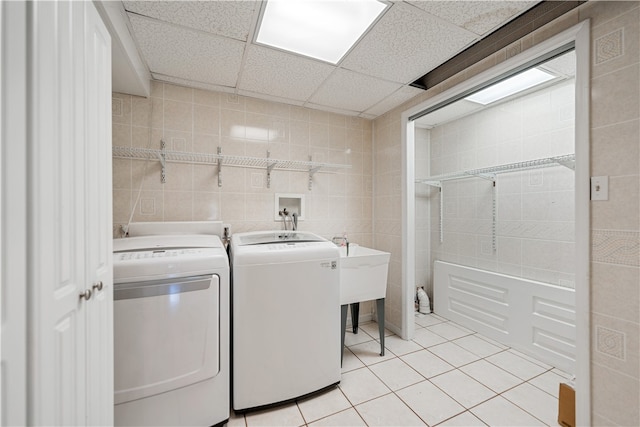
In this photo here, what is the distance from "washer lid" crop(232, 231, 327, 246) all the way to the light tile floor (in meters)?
0.98

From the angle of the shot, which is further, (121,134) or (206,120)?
(206,120)

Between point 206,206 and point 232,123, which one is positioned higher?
point 232,123

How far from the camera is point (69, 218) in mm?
708

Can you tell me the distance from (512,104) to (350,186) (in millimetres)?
1613

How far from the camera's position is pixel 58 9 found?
659 millimetres

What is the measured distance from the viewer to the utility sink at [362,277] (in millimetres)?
1908

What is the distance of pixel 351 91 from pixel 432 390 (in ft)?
7.28

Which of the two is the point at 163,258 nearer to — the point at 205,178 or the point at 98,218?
the point at 98,218

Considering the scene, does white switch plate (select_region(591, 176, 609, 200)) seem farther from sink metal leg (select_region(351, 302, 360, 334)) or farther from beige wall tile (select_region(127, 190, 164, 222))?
beige wall tile (select_region(127, 190, 164, 222))

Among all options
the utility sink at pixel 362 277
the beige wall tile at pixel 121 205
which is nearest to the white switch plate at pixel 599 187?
the utility sink at pixel 362 277

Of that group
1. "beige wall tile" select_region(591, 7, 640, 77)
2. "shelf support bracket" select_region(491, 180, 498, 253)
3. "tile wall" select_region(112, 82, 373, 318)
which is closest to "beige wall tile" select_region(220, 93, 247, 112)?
"tile wall" select_region(112, 82, 373, 318)

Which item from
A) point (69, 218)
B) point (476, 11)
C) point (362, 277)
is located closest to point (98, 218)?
point (69, 218)

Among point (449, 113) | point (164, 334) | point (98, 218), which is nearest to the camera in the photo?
point (98, 218)

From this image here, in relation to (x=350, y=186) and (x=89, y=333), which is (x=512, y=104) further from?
(x=89, y=333)
